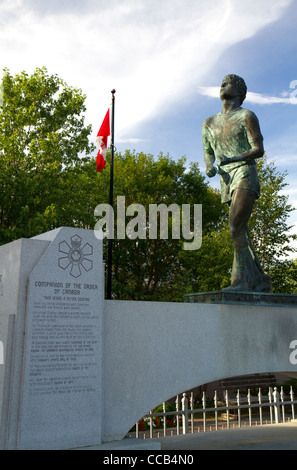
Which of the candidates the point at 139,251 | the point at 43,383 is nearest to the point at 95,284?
the point at 43,383

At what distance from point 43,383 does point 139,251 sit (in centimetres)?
1940

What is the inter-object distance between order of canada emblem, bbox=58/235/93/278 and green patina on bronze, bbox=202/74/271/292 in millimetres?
3052

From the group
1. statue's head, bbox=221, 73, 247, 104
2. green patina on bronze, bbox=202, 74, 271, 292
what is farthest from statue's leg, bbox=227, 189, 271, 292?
statue's head, bbox=221, 73, 247, 104

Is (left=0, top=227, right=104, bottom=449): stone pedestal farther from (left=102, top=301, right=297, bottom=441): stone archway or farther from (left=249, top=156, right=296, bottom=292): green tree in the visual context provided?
(left=249, top=156, right=296, bottom=292): green tree

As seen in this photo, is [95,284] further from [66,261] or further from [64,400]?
[64,400]

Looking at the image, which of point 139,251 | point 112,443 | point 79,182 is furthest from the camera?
point 139,251

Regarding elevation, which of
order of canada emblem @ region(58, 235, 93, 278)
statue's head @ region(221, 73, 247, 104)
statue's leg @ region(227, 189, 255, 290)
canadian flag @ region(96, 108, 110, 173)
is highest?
canadian flag @ region(96, 108, 110, 173)

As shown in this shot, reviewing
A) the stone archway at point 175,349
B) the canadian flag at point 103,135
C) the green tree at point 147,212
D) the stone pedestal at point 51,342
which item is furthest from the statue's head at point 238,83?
the green tree at point 147,212

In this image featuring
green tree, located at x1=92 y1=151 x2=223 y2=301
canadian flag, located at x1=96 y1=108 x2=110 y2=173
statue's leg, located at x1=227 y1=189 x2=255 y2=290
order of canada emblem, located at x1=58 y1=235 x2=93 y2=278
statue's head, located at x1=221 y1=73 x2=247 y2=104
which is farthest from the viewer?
green tree, located at x1=92 y1=151 x2=223 y2=301

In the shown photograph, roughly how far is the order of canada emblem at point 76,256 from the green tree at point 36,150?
9.32m

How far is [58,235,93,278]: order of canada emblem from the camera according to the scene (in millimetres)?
5797

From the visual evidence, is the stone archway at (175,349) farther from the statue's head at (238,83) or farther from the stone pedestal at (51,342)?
the statue's head at (238,83)

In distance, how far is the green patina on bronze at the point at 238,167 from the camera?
812cm

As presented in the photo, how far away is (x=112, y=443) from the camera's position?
18.8 ft
